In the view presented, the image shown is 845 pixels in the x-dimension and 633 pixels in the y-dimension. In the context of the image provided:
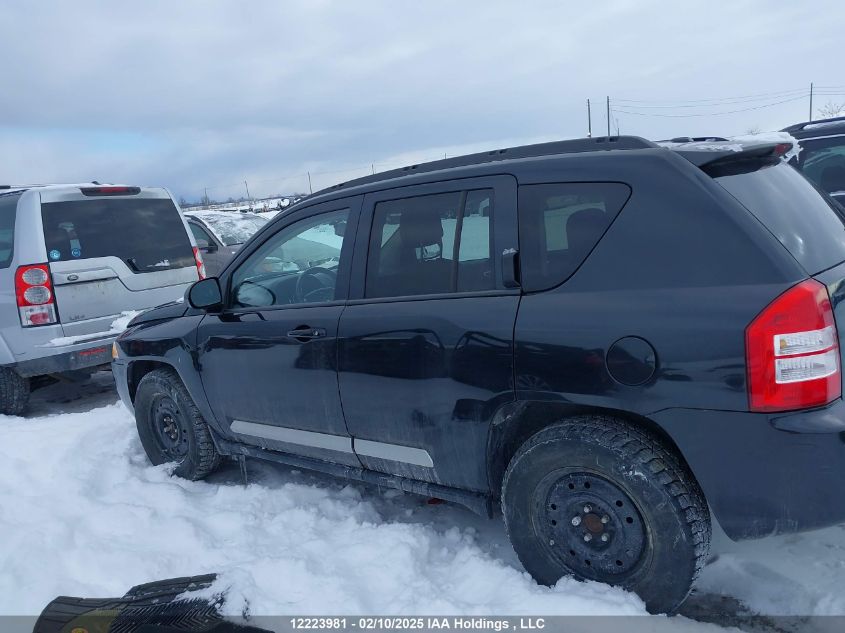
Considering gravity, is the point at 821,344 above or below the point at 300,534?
above

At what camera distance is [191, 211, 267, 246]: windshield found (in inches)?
433

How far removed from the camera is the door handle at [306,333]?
3.19 m

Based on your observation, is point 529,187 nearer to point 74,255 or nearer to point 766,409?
point 766,409

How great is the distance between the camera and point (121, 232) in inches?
241

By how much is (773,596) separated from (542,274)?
1646mm

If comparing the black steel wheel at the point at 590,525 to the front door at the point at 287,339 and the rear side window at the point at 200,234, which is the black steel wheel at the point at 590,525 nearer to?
the front door at the point at 287,339

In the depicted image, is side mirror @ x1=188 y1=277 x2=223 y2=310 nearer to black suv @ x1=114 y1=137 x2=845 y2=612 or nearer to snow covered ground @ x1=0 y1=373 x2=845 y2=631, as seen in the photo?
black suv @ x1=114 y1=137 x2=845 y2=612

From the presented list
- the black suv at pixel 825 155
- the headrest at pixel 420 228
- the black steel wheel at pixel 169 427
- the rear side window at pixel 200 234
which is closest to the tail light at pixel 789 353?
the headrest at pixel 420 228

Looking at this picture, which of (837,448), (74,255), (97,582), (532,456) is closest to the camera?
(837,448)

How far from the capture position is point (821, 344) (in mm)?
2078

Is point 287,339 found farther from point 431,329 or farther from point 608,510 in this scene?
point 608,510

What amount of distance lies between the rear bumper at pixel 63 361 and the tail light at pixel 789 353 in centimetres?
544

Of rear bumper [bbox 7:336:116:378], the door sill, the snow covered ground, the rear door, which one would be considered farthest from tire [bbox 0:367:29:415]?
the door sill

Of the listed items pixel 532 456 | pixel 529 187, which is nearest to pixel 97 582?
pixel 532 456
